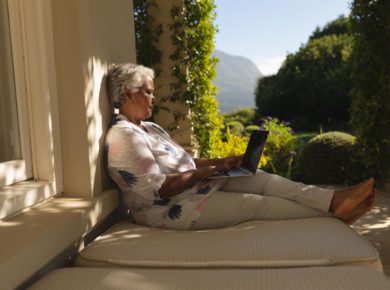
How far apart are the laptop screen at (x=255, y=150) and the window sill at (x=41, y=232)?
944 millimetres

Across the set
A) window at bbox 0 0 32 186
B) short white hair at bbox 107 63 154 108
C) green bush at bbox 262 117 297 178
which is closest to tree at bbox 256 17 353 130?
green bush at bbox 262 117 297 178

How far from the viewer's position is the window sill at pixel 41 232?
1.44 metres

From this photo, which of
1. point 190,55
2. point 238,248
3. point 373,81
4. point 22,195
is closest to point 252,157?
point 238,248

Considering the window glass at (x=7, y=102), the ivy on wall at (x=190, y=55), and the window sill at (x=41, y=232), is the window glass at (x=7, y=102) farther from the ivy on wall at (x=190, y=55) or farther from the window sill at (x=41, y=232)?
the ivy on wall at (x=190, y=55)

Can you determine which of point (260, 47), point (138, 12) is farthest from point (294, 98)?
point (260, 47)

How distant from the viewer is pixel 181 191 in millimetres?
2402

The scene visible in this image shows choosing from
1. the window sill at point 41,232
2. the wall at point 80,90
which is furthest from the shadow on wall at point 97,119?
the window sill at point 41,232

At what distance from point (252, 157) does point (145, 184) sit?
0.76 m

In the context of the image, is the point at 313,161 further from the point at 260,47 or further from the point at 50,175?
the point at 260,47

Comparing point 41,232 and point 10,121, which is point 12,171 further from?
point 41,232

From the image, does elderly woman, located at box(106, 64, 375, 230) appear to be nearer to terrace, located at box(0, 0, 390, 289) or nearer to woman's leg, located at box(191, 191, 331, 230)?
woman's leg, located at box(191, 191, 331, 230)

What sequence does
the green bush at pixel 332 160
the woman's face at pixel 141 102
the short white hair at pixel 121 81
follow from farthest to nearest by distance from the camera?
1. the green bush at pixel 332 160
2. the woman's face at pixel 141 102
3. the short white hair at pixel 121 81

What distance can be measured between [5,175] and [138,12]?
4.39 meters

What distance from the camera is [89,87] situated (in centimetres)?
230
